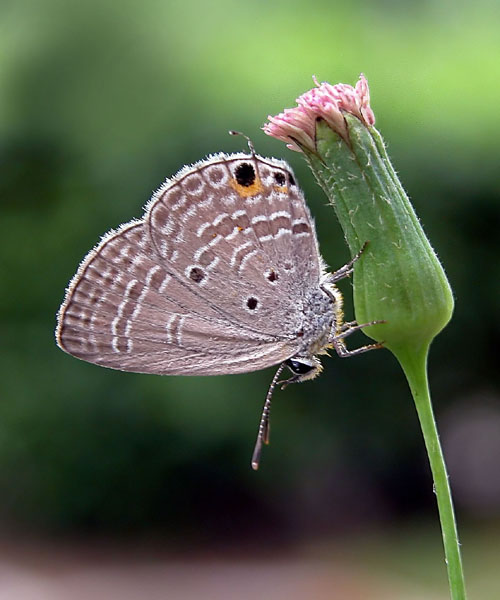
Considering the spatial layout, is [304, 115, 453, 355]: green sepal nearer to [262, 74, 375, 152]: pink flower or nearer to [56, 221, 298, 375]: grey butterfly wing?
[262, 74, 375, 152]: pink flower

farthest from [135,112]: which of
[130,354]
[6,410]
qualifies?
[130,354]

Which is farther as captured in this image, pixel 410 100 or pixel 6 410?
pixel 6 410

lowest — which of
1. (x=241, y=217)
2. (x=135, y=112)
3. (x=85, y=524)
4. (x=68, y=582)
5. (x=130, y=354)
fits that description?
(x=68, y=582)

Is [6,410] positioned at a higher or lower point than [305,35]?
lower

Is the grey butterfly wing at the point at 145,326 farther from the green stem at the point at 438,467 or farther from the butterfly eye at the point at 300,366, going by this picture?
the green stem at the point at 438,467

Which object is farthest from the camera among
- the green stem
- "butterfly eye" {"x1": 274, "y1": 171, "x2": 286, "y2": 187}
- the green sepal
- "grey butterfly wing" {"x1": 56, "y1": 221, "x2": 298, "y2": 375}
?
"grey butterfly wing" {"x1": 56, "y1": 221, "x2": 298, "y2": 375}

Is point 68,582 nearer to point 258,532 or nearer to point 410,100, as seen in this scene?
point 258,532

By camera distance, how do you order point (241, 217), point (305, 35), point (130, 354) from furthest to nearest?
1. point (305, 35)
2. point (130, 354)
3. point (241, 217)

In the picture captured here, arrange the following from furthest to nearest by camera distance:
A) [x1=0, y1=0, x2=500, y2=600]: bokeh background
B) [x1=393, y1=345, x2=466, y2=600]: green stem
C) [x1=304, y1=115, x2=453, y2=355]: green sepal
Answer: [x1=0, y1=0, x2=500, y2=600]: bokeh background
[x1=304, y1=115, x2=453, y2=355]: green sepal
[x1=393, y1=345, x2=466, y2=600]: green stem

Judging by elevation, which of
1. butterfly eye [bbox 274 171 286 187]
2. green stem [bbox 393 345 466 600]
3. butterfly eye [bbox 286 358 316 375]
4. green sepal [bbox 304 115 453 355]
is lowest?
green stem [bbox 393 345 466 600]

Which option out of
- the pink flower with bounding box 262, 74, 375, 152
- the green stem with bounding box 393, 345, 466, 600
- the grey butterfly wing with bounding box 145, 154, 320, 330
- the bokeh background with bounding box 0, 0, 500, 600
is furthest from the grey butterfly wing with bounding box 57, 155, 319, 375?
the bokeh background with bounding box 0, 0, 500, 600
